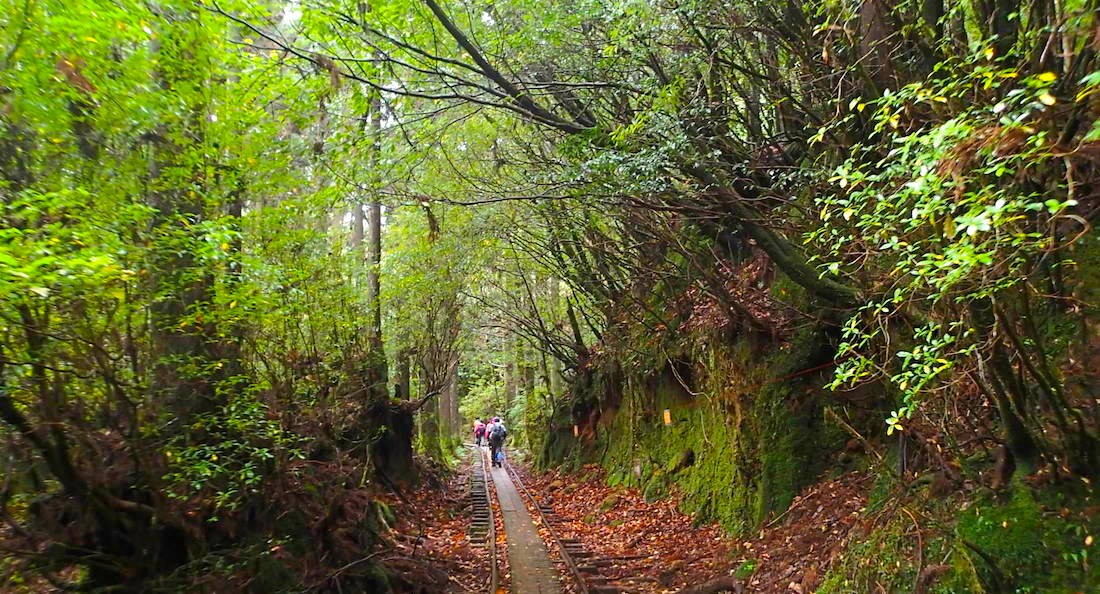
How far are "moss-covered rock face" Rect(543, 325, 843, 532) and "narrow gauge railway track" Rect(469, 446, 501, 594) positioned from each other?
3654 mm

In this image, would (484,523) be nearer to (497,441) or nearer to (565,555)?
(565,555)

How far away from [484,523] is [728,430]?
21.2ft

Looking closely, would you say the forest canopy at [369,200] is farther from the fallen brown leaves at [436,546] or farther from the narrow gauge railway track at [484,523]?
the narrow gauge railway track at [484,523]

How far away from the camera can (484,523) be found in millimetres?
14672

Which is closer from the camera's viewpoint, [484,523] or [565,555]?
[565,555]

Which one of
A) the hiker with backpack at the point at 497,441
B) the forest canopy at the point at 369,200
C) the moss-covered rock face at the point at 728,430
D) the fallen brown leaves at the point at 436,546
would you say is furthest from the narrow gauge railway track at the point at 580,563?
the hiker with backpack at the point at 497,441

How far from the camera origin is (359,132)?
857 centimetres

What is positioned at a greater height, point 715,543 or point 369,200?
point 369,200

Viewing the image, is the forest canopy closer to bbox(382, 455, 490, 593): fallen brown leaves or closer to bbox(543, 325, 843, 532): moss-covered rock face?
bbox(543, 325, 843, 532): moss-covered rock face

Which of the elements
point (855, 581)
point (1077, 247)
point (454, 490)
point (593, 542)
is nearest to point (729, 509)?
point (593, 542)

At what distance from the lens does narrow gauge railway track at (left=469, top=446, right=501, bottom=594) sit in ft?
32.9

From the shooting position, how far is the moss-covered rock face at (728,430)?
934cm

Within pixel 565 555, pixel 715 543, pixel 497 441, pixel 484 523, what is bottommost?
pixel 715 543

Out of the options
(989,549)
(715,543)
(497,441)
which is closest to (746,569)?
(715,543)
